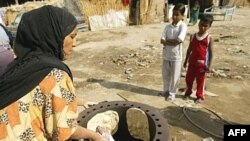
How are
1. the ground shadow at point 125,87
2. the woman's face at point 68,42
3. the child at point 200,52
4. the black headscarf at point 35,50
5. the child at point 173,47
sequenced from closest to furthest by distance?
the black headscarf at point 35,50, the woman's face at point 68,42, the child at point 200,52, the child at point 173,47, the ground shadow at point 125,87

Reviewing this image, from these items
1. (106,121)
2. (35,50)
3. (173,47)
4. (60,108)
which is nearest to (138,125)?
(106,121)

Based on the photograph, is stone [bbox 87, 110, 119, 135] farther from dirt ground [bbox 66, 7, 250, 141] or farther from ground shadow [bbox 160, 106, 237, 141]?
ground shadow [bbox 160, 106, 237, 141]

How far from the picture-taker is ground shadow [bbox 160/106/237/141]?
4.71 metres

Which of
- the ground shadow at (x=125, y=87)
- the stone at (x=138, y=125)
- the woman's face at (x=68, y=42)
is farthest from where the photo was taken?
the ground shadow at (x=125, y=87)

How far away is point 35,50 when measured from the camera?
1.79 meters

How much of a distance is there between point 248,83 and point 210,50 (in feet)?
6.85

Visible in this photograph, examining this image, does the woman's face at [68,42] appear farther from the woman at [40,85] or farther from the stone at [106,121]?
the stone at [106,121]

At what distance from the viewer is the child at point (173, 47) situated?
516 centimetres

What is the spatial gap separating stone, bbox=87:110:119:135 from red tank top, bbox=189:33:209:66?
2813mm

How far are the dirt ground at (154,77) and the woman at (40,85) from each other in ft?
10.0

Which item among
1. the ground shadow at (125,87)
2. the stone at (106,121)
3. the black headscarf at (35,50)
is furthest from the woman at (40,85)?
the ground shadow at (125,87)

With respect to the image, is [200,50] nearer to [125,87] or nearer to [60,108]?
[125,87]

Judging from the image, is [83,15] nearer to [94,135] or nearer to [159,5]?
[159,5]

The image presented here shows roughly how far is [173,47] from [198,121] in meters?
1.37
